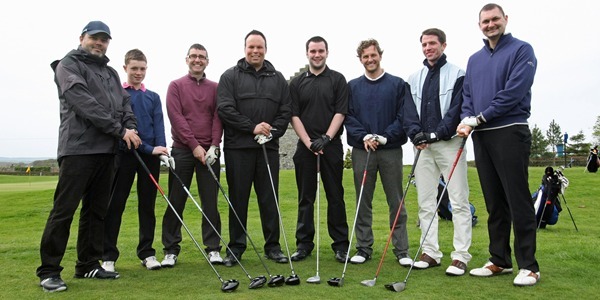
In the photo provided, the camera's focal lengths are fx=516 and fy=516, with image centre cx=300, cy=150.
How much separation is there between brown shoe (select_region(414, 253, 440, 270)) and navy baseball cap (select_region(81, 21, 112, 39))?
386 centimetres

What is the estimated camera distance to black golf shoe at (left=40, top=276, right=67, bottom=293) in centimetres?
445

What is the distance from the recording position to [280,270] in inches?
213

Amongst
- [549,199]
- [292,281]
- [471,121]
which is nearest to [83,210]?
[292,281]

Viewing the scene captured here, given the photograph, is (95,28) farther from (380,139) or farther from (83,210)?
(380,139)

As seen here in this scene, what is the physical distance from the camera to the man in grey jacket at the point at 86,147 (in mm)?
Result: 4691

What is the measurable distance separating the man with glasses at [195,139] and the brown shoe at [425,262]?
7.29ft

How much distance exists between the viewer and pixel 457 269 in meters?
4.96

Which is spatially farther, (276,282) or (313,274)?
(313,274)

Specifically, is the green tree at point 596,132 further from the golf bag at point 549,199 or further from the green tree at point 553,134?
the golf bag at point 549,199

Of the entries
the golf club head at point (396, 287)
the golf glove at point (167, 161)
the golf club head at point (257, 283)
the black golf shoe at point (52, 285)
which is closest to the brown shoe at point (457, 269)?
the golf club head at point (396, 287)

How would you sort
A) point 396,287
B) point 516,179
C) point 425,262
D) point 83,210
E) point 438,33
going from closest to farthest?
1. point 396,287
2. point 516,179
3. point 83,210
4. point 425,262
5. point 438,33

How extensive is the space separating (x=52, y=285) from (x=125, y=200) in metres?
1.38

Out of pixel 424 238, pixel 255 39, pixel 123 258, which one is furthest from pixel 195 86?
pixel 424 238

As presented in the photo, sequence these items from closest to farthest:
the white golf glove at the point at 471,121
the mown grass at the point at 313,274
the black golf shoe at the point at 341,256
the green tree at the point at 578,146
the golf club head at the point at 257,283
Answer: the mown grass at the point at 313,274 < the golf club head at the point at 257,283 < the white golf glove at the point at 471,121 < the black golf shoe at the point at 341,256 < the green tree at the point at 578,146
